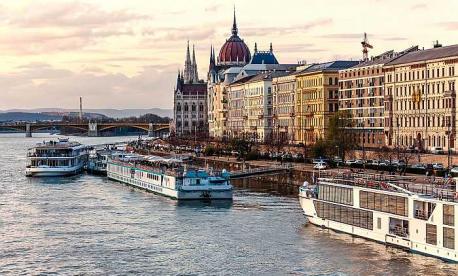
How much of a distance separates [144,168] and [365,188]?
122 feet

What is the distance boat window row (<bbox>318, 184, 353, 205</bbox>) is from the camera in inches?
2044

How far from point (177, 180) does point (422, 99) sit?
1145 inches

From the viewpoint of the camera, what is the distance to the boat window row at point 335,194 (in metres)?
51.9

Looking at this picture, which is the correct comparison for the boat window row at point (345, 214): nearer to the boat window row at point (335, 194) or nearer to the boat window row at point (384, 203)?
the boat window row at point (335, 194)

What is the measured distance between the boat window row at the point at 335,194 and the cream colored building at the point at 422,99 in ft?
106

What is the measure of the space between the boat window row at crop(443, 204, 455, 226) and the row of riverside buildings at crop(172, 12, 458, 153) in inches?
1688

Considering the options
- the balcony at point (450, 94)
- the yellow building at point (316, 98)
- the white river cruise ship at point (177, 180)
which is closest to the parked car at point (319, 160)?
the balcony at point (450, 94)

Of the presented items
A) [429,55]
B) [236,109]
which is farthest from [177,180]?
[236,109]

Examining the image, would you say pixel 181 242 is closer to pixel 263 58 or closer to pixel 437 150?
pixel 437 150

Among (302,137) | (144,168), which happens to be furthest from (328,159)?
(302,137)

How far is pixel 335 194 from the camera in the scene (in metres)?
53.2

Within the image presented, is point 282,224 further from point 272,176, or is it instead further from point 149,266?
point 272,176

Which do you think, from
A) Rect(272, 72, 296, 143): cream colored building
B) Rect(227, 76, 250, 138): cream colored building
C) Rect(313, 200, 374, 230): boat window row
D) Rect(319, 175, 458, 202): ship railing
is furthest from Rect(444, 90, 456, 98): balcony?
Rect(227, 76, 250, 138): cream colored building

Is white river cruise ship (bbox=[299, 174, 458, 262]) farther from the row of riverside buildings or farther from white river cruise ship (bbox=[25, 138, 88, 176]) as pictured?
white river cruise ship (bbox=[25, 138, 88, 176])
